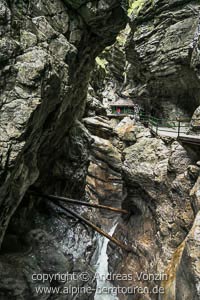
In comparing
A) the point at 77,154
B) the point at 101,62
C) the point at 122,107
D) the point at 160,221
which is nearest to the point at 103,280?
the point at 160,221

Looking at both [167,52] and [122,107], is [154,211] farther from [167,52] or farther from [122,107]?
[122,107]

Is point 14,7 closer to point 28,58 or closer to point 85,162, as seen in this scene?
point 28,58

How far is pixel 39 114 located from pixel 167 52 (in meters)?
21.0

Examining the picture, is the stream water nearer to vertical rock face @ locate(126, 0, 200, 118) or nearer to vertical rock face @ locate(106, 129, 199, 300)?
vertical rock face @ locate(106, 129, 199, 300)

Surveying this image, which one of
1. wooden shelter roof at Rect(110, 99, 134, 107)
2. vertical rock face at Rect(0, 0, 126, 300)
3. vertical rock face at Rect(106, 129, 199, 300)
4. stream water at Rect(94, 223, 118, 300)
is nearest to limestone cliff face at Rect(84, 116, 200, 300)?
vertical rock face at Rect(106, 129, 199, 300)

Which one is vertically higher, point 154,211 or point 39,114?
point 39,114

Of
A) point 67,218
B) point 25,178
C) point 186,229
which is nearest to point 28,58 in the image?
point 25,178

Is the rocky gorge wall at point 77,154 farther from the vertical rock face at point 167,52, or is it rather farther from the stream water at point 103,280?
the stream water at point 103,280

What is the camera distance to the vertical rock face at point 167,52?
2361 centimetres

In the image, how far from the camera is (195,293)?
263 inches

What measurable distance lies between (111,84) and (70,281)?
47.1m

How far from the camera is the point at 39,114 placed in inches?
312

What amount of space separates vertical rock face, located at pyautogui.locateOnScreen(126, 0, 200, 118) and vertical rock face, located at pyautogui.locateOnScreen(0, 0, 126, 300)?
1310 cm

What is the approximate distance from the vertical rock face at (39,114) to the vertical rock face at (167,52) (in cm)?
1310
